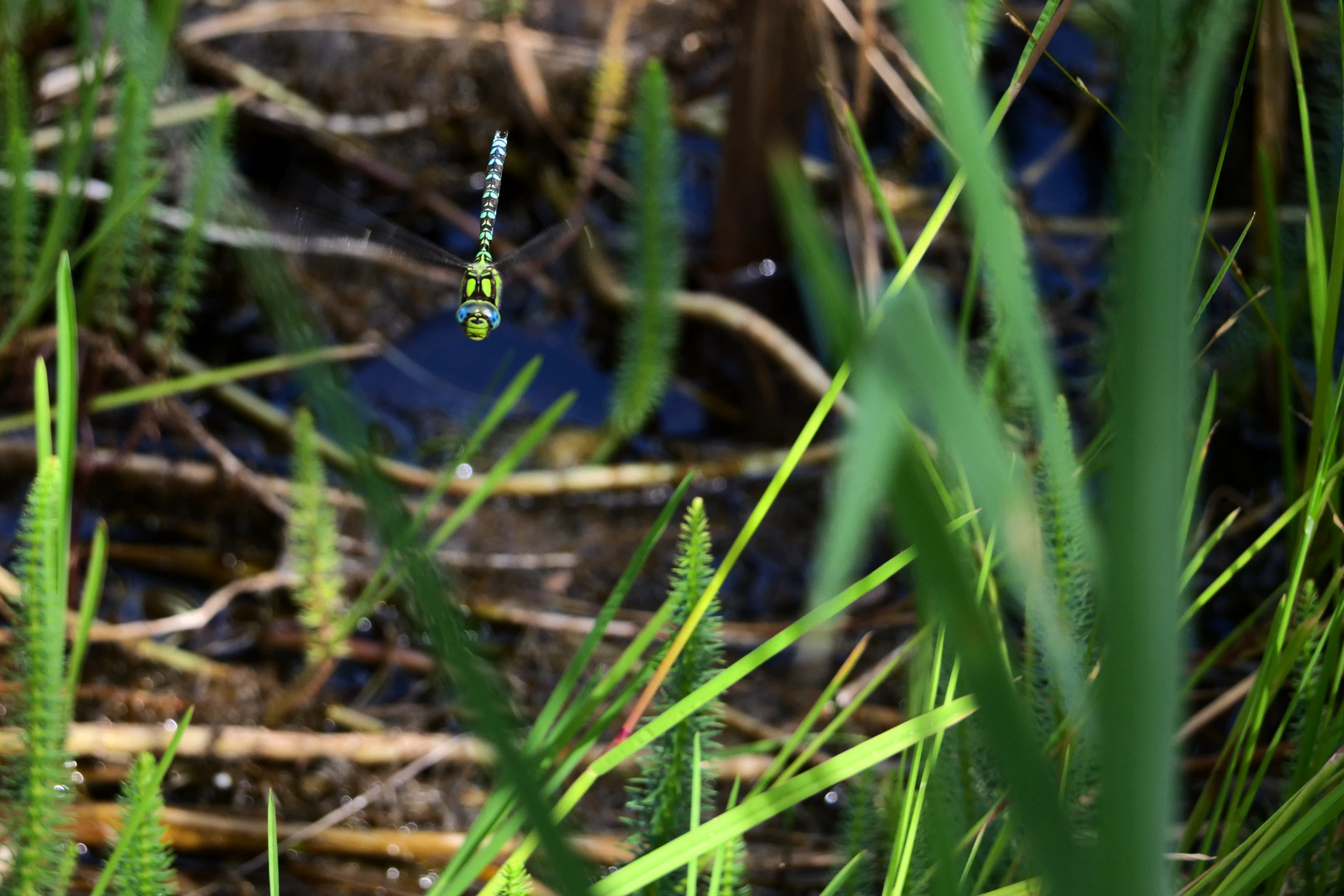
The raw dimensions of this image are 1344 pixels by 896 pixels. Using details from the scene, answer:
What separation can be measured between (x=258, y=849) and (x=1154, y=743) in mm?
1115

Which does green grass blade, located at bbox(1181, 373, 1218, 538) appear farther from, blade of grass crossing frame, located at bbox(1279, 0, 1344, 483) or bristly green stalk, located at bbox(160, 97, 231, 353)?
bristly green stalk, located at bbox(160, 97, 231, 353)

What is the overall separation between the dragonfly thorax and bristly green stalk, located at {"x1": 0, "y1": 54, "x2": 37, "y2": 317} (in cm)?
55

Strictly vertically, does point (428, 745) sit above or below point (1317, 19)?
below

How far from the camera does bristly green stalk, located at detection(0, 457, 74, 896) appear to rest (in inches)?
27.3

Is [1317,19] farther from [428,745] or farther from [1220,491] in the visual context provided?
[428,745]

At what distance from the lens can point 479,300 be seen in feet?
3.30

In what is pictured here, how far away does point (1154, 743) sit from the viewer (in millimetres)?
222

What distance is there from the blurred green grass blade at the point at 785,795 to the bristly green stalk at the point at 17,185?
1057 millimetres

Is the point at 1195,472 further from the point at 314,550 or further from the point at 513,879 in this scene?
the point at 314,550

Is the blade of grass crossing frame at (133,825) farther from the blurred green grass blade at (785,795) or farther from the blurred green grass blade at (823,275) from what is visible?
the blurred green grass blade at (823,275)

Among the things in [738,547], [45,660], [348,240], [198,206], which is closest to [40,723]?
[45,660]

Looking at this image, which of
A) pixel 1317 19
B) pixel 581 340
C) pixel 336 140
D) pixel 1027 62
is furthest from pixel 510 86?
pixel 1027 62

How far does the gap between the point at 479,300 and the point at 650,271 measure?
0.53 metres

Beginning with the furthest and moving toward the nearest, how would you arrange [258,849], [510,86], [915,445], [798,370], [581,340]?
[510,86], [581,340], [798,370], [258,849], [915,445]
